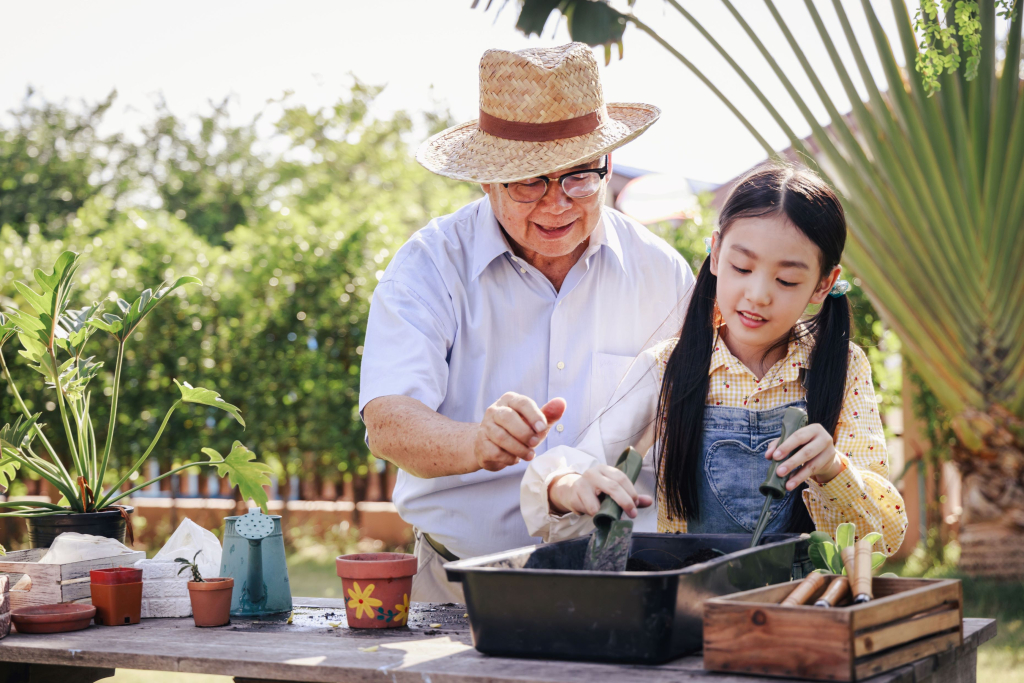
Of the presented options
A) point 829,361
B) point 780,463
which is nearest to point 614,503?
point 780,463

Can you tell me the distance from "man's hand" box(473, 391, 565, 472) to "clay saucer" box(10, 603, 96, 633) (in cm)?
87

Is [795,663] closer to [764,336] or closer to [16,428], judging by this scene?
[764,336]

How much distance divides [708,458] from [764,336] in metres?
0.30

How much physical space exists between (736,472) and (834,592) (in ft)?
2.27

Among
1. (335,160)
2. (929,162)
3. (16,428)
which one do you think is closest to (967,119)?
(929,162)

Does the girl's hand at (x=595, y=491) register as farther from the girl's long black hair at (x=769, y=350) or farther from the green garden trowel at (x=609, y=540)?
the girl's long black hair at (x=769, y=350)

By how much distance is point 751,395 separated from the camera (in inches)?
85.0

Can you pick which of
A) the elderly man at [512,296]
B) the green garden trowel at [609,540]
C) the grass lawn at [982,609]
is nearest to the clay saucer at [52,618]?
the elderly man at [512,296]

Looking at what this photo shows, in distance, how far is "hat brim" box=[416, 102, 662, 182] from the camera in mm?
2201

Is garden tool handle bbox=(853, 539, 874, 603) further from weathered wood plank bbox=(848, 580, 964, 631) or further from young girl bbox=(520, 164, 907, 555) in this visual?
young girl bbox=(520, 164, 907, 555)

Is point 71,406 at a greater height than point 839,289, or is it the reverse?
point 839,289

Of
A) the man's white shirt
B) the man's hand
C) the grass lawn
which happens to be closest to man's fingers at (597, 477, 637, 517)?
the man's hand

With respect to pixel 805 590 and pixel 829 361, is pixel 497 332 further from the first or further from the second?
pixel 805 590

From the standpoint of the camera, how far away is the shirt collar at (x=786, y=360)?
214 centimetres
